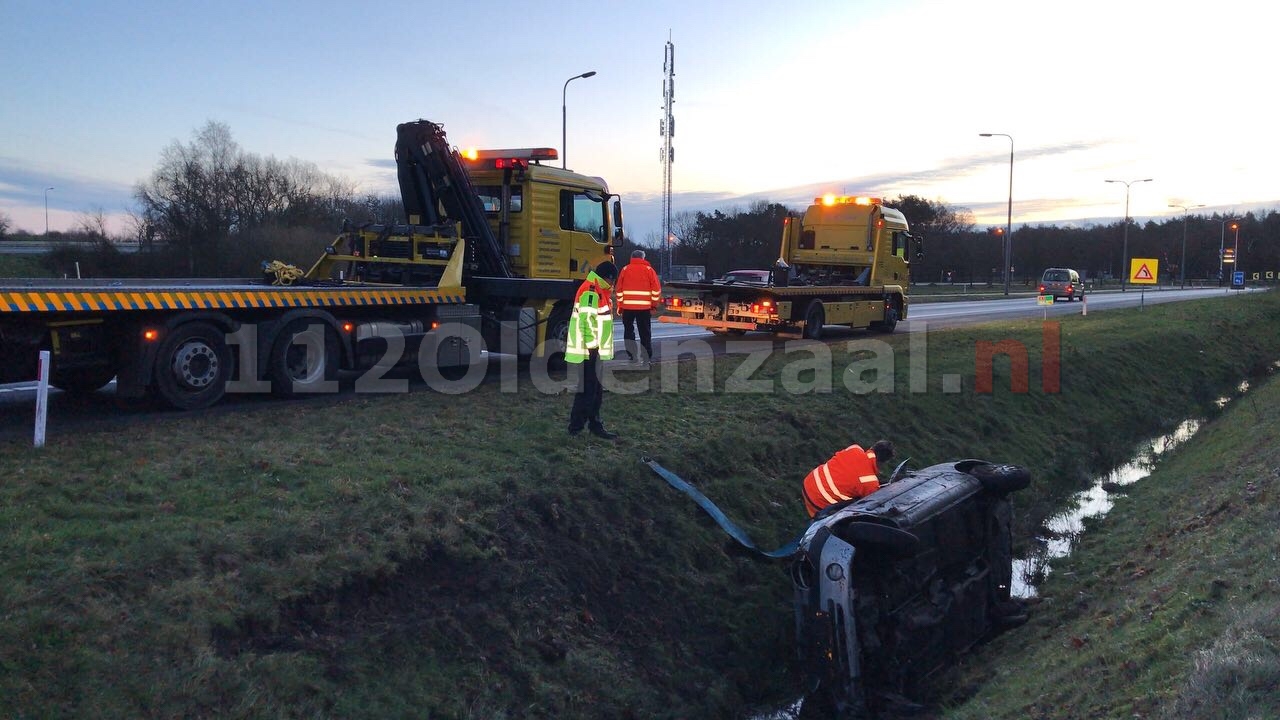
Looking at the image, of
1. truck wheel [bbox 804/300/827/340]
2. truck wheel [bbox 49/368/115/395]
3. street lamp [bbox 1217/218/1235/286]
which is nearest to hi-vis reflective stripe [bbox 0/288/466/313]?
truck wheel [bbox 49/368/115/395]

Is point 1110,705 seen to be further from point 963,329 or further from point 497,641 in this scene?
point 963,329

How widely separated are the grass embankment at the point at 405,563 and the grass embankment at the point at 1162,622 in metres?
1.78

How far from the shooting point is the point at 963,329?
24.2m

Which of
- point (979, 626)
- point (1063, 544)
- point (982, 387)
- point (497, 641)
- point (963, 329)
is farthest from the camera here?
point (963, 329)

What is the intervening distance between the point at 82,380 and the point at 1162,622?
414 inches

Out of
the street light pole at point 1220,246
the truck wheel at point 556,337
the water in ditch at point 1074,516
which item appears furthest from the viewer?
the street light pole at point 1220,246

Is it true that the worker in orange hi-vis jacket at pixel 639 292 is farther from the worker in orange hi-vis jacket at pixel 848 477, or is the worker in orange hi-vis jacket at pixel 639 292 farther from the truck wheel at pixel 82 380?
the truck wheel at pixel 82 380

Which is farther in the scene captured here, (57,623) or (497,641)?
(497,641)

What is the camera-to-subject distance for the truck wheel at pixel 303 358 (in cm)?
1078

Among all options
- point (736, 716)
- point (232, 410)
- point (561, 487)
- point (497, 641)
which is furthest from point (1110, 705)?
point (232, 410)

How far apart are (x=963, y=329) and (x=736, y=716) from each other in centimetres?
1865

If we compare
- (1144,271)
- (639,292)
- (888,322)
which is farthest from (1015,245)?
(639,292)

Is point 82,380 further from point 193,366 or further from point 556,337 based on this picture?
point 556,337

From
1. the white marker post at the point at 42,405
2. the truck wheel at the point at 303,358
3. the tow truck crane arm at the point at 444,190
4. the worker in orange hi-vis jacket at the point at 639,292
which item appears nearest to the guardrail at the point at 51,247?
the tow truck crane arm at the point at 444,190
